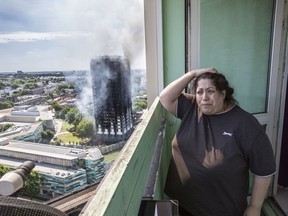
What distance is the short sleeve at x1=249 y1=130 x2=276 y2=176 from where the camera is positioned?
144 cm

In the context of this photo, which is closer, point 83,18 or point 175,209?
point 175,209

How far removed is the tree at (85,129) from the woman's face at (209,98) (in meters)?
0.92

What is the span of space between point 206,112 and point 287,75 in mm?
1209

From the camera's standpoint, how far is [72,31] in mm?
2262

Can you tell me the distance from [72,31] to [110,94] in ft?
2.25

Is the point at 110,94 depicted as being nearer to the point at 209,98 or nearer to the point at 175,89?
the point at 175,89

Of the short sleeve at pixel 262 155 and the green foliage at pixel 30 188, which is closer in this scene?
the green foliage at pixel 30 188

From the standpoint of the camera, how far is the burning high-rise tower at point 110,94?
2033mm

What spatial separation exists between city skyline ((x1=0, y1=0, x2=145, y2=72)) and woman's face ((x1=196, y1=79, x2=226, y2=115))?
693 millimetres

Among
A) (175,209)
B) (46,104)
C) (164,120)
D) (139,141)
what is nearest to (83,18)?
(46,104)

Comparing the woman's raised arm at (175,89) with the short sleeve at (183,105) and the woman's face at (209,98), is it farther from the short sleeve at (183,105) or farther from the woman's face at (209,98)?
the woman's face at (209,98)

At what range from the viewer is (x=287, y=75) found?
2275mm

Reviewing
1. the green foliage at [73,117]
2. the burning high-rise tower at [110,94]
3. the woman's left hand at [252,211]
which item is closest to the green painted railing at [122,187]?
the green foliage at [73,117]

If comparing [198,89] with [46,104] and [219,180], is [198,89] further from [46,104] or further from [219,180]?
[46,104]
